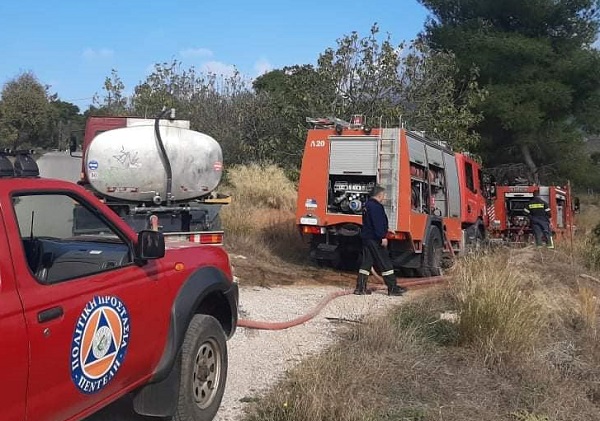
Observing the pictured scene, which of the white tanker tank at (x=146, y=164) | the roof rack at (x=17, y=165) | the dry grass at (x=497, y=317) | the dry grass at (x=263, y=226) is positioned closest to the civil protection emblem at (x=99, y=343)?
the roof rack at (x=17, y=165)

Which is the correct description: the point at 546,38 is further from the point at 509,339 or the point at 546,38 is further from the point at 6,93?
the point at 6,93

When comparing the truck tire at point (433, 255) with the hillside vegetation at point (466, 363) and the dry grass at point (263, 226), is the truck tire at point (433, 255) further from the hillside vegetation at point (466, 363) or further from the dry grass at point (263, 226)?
the hillside vegetation at point (466, 363)

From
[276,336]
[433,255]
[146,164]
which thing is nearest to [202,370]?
[276,336]

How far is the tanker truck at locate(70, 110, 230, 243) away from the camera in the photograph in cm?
1002

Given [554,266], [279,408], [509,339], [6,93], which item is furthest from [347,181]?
[6,93]

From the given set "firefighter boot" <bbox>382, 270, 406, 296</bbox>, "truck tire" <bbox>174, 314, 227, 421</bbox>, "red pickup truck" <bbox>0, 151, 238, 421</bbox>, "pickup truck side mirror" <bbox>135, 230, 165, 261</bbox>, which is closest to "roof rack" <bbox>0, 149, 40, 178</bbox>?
"red pickup truck" <bbox>0, 151, 238, 421</bbox>

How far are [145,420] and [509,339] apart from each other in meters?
3.28

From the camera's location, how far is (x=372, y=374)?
5.29 meters

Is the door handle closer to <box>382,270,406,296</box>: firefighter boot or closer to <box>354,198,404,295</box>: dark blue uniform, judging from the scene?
<box>354,198,404,295</box>: dark blue uniform

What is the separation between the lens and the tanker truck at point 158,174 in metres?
10.0

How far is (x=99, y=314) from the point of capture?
3523 millimetres

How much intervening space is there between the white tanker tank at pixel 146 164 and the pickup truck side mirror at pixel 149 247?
6.30 m

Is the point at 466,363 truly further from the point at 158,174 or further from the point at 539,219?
the point at 539,219

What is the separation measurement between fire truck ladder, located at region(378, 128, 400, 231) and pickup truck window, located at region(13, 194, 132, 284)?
8.15 meters
